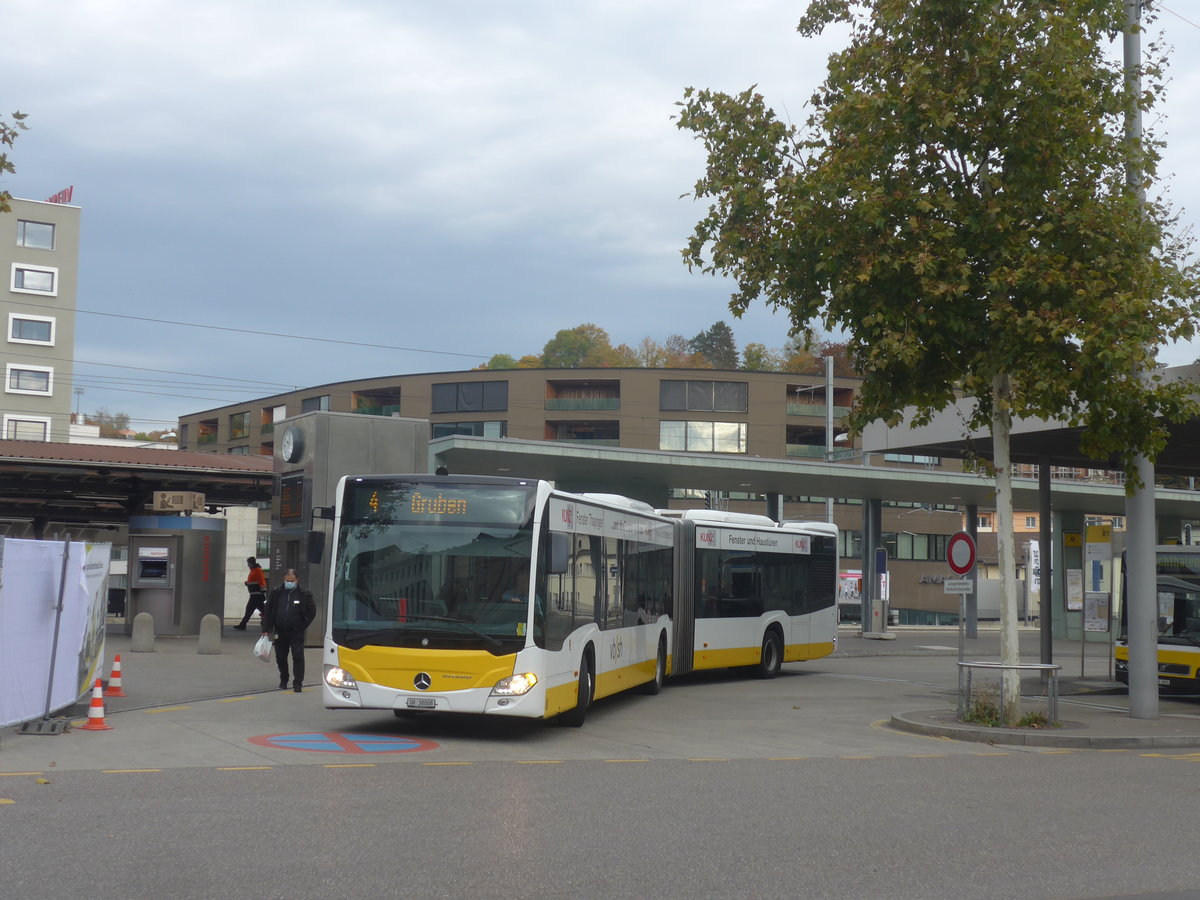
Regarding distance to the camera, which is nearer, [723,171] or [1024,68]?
[1024,68]

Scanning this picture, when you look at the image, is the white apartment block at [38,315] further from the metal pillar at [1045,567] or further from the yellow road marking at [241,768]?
the yellow road marking at [241,768]

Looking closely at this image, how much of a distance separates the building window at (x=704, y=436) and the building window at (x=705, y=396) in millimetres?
Result: 874

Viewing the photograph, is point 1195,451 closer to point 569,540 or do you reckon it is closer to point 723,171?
point 723,171

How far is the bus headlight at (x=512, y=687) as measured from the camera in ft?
44.3

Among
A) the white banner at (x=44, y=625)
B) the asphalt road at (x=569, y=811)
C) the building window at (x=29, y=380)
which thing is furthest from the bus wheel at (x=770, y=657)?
the building window at (x=29, y=380)

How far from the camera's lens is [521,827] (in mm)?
8836

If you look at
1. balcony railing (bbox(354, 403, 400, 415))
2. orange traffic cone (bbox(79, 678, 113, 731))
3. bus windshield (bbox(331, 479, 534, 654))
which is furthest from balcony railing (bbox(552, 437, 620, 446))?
orange traffic cone (bbox(79, 678, 113, 731))

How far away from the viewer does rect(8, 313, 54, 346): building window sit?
85.7m

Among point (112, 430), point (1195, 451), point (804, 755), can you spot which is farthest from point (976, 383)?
point (112, 430)

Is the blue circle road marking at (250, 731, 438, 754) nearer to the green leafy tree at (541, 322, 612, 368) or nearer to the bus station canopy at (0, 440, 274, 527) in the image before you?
the bus station canopy at (0, 440, 274, 527)

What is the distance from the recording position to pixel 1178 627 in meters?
22.6

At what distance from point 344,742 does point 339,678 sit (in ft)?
2.34

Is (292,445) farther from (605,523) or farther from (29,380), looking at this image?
(29,380)

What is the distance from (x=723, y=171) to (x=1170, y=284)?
17.9 ft
